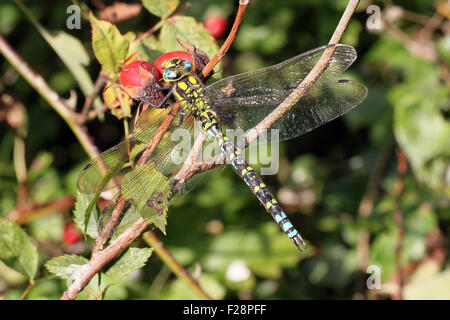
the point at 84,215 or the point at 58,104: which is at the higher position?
the point at 58,104

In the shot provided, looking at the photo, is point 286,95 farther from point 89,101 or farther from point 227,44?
point 89,101

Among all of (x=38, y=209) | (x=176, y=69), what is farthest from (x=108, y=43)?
(x=38, y=209)

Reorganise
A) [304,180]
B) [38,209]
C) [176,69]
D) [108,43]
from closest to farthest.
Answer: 1. [108,43]
2. [176,69]
3. [38,209]
4. [304,180]

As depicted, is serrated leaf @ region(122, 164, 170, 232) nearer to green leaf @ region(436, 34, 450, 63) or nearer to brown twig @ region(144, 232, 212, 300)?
brown twig @ region(144, 232, 212, 300)

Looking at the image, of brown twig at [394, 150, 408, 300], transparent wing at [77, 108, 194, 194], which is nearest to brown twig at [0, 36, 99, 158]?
transparent wing at [77, 108, 194, 194]

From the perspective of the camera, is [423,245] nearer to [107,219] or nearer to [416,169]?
[416,169]

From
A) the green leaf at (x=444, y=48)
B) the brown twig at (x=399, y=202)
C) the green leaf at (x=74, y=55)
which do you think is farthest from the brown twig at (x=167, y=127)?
the green leaf at (x=444, y=48)
